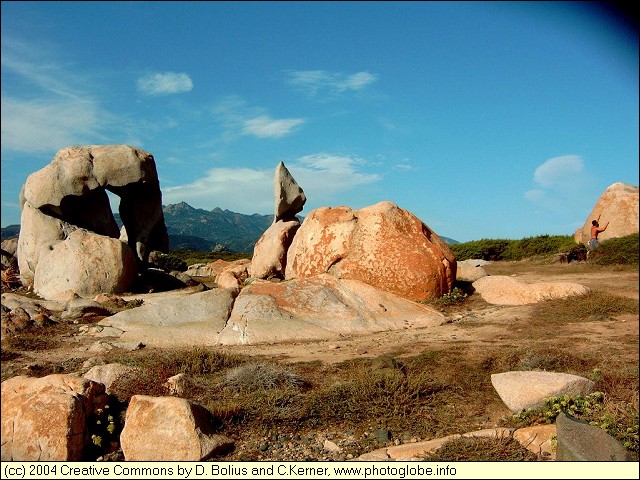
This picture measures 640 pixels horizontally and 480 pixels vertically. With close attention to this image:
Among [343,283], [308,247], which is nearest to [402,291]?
[343,283]

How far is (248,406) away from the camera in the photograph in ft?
18.2

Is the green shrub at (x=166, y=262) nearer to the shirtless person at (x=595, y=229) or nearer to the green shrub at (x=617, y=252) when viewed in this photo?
the green shrub at (x=617, y=252)

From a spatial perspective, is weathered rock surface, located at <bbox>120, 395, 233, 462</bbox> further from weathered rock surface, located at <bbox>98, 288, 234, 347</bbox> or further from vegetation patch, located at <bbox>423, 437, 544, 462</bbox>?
weathered rock surface, located at <bbox>98, 288, 234, 347</bbox>

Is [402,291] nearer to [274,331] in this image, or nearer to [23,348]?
[274,331]

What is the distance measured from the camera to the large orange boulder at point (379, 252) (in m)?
11.4

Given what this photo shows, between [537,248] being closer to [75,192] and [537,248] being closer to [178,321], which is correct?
[75,192]

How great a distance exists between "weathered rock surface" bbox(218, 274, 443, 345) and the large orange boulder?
2.12ft

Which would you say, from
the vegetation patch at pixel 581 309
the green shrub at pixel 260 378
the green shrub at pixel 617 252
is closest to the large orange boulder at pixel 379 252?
the vegetation patch at pixel 581 309

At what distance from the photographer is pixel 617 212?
70.5 ft

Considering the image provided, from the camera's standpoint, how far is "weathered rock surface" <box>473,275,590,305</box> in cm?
1117

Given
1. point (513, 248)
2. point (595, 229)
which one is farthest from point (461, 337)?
point (513, 248)

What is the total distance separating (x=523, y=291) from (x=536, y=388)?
243 inches

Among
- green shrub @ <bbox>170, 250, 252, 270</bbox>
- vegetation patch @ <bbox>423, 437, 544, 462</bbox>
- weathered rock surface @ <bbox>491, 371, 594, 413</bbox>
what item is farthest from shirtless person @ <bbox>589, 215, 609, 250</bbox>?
vegetation patch @ <bbox>423, 437, 544, 462</bbox>

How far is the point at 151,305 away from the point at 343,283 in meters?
3.61
